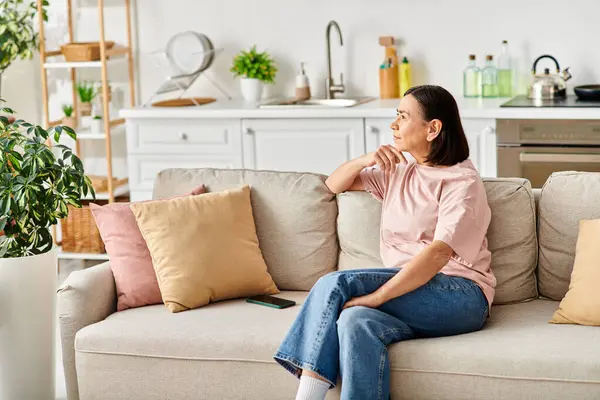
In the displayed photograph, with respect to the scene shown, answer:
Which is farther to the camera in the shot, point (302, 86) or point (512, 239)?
point (302, 86)

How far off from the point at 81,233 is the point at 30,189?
6.43ft

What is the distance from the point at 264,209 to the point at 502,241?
79cm

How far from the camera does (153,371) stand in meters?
2.83

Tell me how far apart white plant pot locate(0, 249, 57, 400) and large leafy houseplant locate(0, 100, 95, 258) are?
3.0 inches

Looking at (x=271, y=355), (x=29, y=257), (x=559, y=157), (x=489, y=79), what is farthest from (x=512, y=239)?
(x=489, y=79)

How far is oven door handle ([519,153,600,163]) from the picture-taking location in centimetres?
413

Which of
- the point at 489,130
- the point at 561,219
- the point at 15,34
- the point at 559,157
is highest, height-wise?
the point at 15,34

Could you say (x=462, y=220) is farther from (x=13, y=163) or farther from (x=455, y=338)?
(x=13, y=163)

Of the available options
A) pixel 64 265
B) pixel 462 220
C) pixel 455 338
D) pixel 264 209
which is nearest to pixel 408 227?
pixel 462 220

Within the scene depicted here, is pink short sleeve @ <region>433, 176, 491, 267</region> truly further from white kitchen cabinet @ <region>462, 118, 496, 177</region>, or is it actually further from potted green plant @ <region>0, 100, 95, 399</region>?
white kitchen cabinet @ <region>462, 118, 496, 177</region>

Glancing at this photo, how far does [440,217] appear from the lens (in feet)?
9.00

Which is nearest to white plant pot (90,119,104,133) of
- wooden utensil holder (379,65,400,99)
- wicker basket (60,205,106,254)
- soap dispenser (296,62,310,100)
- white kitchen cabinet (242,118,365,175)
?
wicker basket (60,205,106,254)

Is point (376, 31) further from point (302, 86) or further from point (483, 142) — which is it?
point (483, 142)

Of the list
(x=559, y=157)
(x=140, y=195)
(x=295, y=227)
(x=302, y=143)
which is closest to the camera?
(x=295, y=227)
